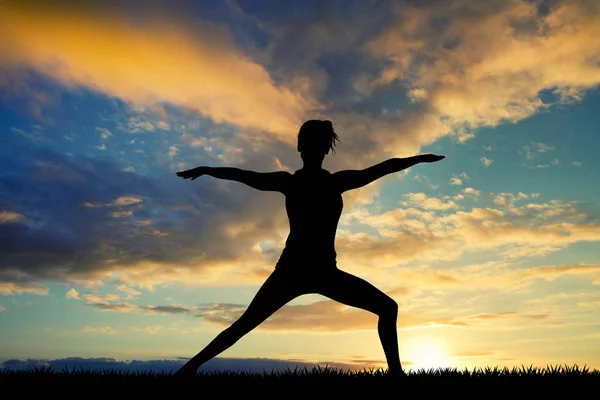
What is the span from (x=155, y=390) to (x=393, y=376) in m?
2.97

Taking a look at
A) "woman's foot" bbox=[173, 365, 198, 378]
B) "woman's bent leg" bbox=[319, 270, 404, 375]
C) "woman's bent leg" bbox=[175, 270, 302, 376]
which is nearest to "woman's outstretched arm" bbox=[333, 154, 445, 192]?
"woman's bent leg" bbox=[319, 270, 404, 375]

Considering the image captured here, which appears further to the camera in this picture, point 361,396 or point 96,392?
point 96,392

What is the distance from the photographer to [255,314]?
24.1 feet

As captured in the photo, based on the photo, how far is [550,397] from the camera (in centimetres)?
674

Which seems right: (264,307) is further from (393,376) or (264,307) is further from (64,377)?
(64,377)

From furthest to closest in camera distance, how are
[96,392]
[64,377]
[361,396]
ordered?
[64,377]
[96,392]
[361,396]

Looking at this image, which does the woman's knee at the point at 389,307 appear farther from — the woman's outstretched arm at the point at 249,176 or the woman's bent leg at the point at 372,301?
the woman's outstretched arm at the point at 249,176

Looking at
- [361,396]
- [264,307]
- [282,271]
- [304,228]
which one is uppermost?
[304,228]

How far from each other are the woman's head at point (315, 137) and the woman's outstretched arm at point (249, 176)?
0.45 metres

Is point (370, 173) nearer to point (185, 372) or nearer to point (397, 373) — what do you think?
point (397, 373)

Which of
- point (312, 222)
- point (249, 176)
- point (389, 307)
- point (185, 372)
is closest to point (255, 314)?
point (185, 372)

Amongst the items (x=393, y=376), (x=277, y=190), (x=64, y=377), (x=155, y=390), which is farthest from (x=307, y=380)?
(x=64, y=377)

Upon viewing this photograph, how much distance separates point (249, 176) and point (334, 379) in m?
2.96

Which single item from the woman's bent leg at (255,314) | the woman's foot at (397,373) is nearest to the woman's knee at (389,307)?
the woman's foot at (397,373)
